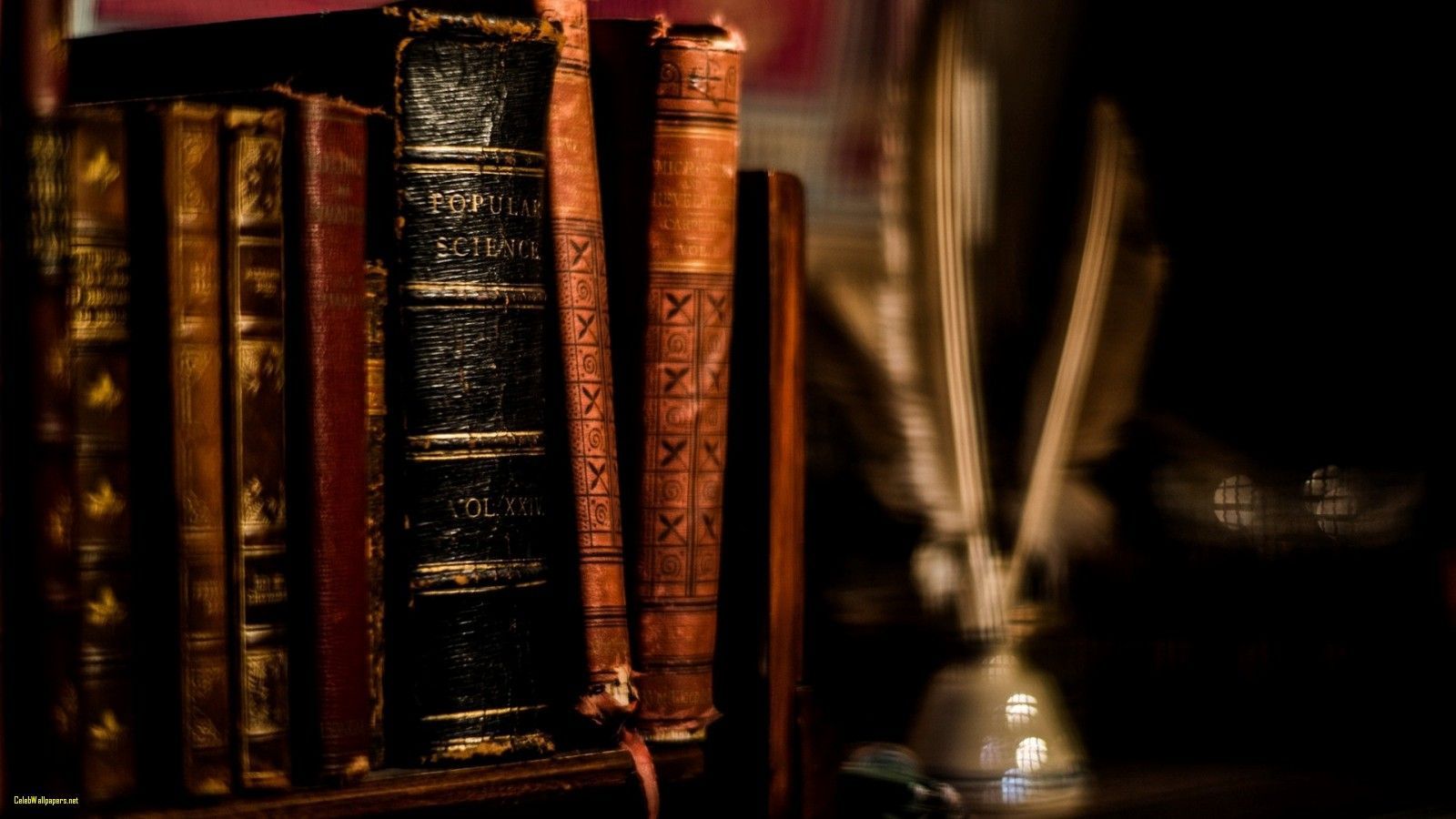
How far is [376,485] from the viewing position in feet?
2.71

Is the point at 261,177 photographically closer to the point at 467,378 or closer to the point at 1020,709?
the point at 467,378

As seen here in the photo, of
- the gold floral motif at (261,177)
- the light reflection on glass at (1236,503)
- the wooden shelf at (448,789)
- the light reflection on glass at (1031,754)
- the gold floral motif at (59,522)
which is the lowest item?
the light reflection on glass at (1031,754)

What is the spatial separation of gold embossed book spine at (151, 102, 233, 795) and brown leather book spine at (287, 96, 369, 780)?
4cm

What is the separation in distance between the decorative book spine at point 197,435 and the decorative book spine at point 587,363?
21cm

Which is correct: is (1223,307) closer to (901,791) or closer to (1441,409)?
(1441,409)

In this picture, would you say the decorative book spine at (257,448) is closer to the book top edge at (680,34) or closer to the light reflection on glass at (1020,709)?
the book top edge at (680,34)

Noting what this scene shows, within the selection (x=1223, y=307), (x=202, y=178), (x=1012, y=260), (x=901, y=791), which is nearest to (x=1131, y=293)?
(x=1012, y=260)

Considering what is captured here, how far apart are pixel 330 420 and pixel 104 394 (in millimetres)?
114

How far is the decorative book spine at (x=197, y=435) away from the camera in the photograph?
0.74m

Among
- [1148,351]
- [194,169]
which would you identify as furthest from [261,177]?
[1148,351]

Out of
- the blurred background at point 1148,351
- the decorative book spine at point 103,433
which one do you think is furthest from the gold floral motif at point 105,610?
the blurred background at point 1148,351

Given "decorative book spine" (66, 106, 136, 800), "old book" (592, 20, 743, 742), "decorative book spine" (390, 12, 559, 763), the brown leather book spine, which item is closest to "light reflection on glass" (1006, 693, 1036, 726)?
"old book" (592, 20, 743, 742)

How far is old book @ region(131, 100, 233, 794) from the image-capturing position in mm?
745

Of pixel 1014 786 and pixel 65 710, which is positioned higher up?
pixel 65 710
